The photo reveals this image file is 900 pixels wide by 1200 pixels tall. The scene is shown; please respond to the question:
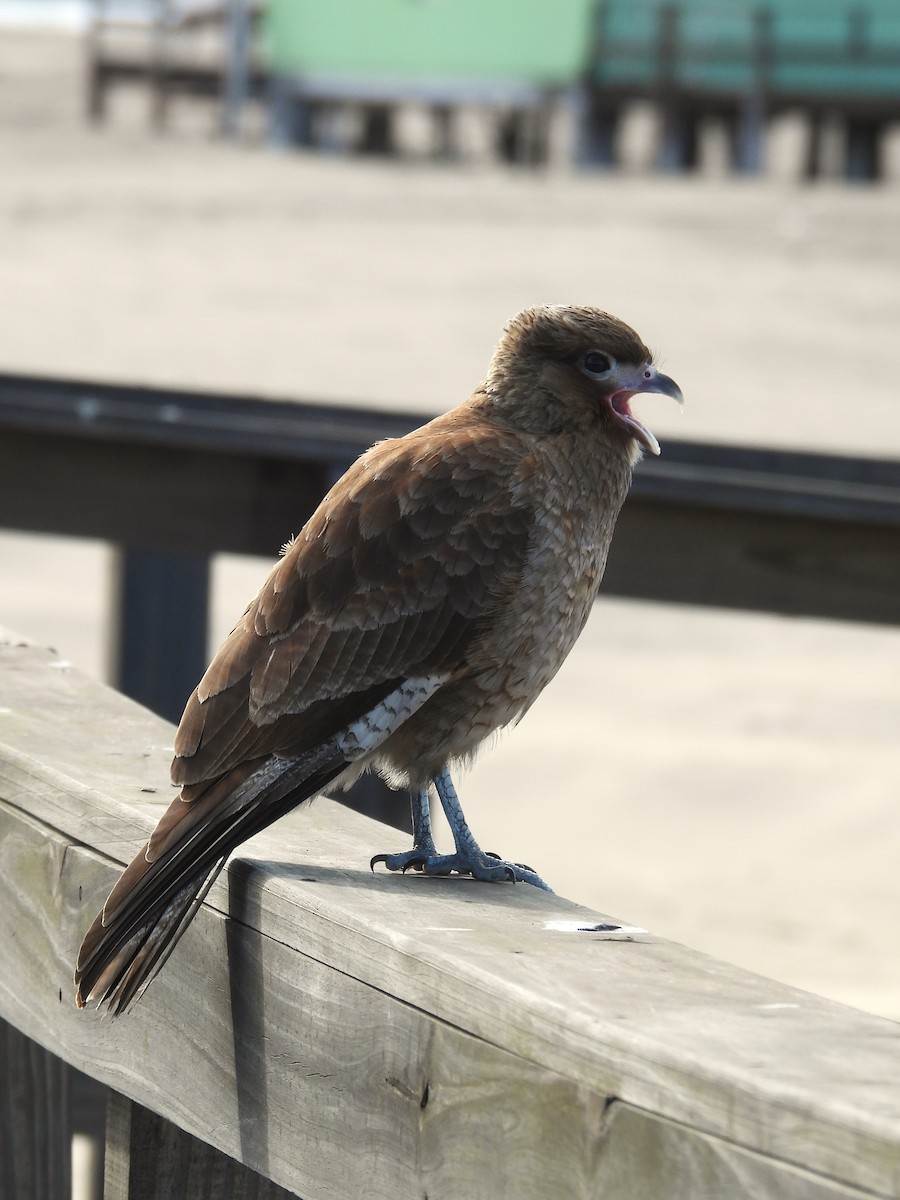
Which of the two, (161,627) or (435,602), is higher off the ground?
(435,602)

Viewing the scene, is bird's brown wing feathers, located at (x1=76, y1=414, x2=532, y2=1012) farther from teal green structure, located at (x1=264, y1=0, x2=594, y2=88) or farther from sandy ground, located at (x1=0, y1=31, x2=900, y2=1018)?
teal green structure, located at (x1=264, y1=0, x2=594, y2=88)

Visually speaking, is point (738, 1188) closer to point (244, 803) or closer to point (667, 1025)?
point (667, 1025)

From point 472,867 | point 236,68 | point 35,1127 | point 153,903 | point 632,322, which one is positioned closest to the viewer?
point 153,903

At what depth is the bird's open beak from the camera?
229cm

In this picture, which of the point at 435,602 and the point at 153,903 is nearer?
the point at 153,903

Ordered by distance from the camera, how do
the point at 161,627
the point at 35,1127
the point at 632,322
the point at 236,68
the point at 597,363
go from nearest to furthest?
the point at 35,1127
the point at 597,363
the point at 161,627
the point at 632,322
the point at 236,68

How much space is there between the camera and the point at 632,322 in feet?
50.3

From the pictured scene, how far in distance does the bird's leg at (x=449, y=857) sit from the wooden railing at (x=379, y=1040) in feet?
0.16

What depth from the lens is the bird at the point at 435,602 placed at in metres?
1.77

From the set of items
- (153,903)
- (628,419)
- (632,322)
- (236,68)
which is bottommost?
(632,322)

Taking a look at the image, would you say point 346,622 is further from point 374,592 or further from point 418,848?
point 418,848

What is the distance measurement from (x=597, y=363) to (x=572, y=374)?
0.03 meters

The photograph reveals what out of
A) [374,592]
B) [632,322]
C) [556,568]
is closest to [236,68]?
[632,322]

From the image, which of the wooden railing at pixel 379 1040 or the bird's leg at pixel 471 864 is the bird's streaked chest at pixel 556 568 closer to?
the bird's leg at pixel 471 864
